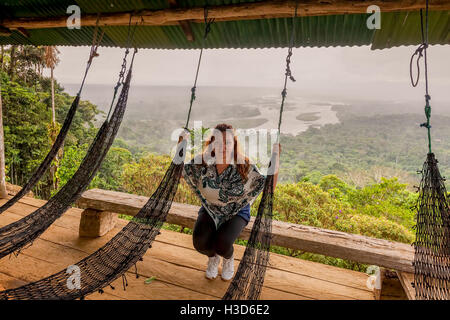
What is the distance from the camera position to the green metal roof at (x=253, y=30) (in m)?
1.73

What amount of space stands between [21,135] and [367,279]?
330 inches

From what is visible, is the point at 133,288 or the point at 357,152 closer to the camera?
the point at 133,288

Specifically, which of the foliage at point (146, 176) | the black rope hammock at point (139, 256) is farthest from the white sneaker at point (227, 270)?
the foliage at point (146, 176)

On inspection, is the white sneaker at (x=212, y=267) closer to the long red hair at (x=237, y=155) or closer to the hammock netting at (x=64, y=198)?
the long red hair at (x=237, y=155)

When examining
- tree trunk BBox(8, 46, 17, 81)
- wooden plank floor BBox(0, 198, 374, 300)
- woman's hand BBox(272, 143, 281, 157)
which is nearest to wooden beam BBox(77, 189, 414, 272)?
wooden plank floor BBox(0, 198, 374, 300)

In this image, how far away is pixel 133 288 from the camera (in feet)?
5.24

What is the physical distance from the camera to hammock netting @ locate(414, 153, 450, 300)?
1085 millimetres

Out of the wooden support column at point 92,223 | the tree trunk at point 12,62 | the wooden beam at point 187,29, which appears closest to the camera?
the wooden beam at point 187,29

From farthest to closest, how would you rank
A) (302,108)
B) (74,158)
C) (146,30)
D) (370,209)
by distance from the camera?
(302,108)
(74,158)
(370,209)
(146,30)

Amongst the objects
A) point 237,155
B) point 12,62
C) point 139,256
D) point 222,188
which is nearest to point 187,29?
point 237,155
